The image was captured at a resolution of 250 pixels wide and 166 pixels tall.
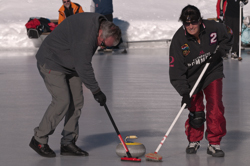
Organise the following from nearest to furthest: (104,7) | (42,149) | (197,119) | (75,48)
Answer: (75,48), (42,149), (197,119), (104,7)

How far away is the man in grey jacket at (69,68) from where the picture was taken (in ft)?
13.8

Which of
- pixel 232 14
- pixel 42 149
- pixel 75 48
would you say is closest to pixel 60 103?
pixel 42 149

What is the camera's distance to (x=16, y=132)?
5562mm

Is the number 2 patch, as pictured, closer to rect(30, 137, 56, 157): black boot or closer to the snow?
rect(30, 137, 56, 157): black boot

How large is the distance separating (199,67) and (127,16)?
1525cm

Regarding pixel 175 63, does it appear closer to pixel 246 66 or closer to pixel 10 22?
pixel 246 66

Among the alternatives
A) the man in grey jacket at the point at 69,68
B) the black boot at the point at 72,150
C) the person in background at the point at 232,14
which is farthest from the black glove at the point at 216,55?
the person in background at the point at 232,14

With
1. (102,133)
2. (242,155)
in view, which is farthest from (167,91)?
(242,155)

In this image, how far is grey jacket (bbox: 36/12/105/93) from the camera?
4.20m

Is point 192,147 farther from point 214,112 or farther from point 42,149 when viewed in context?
point 42,149

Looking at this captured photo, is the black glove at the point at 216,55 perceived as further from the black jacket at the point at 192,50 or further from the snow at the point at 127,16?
the snow at the point at 127,16

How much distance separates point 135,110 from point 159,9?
1485 cm

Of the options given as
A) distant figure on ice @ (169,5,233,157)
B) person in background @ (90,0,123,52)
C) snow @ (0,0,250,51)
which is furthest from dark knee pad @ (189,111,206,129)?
snow @ (0,0,250,51)

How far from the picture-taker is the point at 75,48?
13.9 feet
